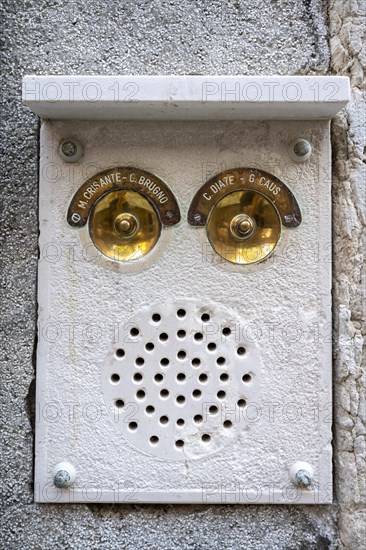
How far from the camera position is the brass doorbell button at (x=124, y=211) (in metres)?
1.48

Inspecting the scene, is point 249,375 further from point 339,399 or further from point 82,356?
point 82,356

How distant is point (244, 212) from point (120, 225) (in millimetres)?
326

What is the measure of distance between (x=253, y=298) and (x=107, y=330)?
1.27 ft

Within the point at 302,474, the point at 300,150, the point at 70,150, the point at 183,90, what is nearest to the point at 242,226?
the point at 300,150

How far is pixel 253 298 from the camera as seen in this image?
1.48 metres

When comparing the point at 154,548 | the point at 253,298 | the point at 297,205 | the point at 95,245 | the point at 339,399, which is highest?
the point at 297,205

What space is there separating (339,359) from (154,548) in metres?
0.68

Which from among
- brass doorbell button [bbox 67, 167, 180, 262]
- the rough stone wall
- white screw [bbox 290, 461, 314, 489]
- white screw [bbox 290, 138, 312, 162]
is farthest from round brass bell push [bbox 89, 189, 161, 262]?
white screw [bbox 290, 461, 314, 489]

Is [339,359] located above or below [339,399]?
above

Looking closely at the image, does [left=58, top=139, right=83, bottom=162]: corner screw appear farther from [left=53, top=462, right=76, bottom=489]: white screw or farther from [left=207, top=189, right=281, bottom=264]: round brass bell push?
[left=53, top=462, right=76, bottom=489]: white screw

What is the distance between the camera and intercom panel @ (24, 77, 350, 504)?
57.7 inches

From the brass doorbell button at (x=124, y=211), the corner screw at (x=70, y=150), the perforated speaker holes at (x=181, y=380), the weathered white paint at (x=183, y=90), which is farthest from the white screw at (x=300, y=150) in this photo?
the corner screw at (x=70, y=150)

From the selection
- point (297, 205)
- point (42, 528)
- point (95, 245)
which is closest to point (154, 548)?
point (42, 528)

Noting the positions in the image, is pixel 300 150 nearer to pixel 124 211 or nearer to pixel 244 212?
pixel 244 212
